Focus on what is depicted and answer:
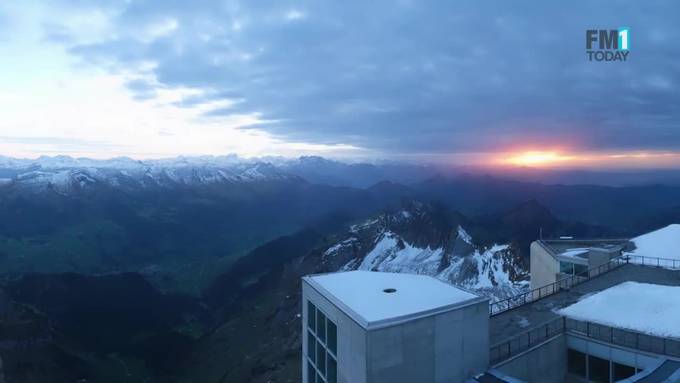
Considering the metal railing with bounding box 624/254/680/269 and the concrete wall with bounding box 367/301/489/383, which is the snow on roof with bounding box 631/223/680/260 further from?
the concrete wall with bounding box 367/301/489/383

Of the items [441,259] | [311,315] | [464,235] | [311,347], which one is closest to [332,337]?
[311,315]

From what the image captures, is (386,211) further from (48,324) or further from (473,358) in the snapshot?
(473,358)

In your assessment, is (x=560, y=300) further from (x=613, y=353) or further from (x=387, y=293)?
(x=387, y=293)

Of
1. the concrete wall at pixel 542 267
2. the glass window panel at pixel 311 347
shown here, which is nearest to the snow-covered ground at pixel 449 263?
the concrete wall at pixel 542 267

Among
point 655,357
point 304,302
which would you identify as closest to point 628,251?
point 655,357

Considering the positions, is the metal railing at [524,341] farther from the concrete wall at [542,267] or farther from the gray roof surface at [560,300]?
the concrete wall at [542,267]

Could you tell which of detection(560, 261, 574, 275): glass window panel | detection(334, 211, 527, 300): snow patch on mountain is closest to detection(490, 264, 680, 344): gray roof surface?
detection(560, 261, 574, 275): glass window panel
